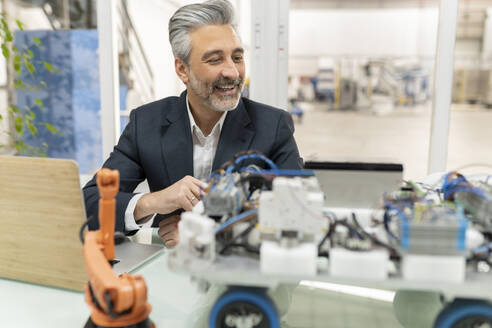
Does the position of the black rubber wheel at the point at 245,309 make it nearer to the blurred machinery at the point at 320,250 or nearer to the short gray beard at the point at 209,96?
the blurred machinery at the point at 320,250

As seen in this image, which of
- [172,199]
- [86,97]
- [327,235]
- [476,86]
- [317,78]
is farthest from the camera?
[476,86]

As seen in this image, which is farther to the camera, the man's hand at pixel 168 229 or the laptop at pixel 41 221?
the man's hand at pixel 168 229

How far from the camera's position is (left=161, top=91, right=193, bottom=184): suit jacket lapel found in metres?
1.37

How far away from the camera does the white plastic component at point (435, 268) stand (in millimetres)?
563

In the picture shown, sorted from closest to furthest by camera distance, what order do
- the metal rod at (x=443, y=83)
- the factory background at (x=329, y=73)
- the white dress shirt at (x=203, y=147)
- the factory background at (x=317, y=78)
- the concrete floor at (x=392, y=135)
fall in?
the white dress shirt at (x=203, y=147) → the metal rod at (x=443, y=83) → the factory background at (x=317, y=78) → the factory background at (x=329, y=73) → the concrete floor at (x=392, y=135)

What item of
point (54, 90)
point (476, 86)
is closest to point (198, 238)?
point (54, 90)

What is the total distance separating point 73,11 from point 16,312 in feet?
9.42

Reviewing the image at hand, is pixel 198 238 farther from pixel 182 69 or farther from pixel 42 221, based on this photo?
pixel 182 69

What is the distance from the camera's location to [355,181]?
1.25 m

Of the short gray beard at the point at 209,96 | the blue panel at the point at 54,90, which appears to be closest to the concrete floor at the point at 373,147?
the short gray beard at the point at 209,96

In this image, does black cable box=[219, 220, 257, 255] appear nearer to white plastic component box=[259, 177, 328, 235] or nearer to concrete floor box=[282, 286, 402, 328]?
white plastic component box=[259, 177, 328, 235]

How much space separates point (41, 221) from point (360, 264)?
61cm

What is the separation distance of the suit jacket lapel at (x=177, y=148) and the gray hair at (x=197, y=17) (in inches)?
9.2

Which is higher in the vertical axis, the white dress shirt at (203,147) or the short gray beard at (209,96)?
the short gray beard at (209,96)
